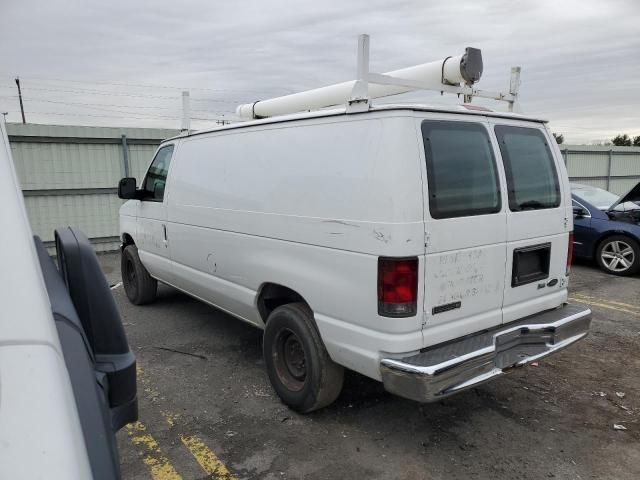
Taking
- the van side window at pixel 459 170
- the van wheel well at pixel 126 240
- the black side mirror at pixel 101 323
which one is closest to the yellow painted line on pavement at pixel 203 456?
the black side mirror at pixel 101 323

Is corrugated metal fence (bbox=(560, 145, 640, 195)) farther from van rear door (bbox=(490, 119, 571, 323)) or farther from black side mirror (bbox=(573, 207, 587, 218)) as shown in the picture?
van rear door (bbox=(490, 119, 571, 323))

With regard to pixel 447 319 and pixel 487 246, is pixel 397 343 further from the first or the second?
pixel 487 246

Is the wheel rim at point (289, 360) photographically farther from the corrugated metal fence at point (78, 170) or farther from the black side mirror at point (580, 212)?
→ the corrugated metal fence at point (78, 170)

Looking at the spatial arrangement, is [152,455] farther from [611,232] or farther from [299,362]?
[611,232]

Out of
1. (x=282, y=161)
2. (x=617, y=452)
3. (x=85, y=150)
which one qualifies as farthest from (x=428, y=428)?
(x=85, y=150)

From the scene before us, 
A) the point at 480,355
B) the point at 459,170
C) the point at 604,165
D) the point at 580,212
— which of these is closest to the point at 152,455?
the point at 480,355

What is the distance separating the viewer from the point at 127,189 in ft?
19.2

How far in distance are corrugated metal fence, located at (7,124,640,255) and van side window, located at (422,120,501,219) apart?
30.5 ft

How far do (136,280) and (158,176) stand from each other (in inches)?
63.5

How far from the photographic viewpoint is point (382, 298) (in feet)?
9.73

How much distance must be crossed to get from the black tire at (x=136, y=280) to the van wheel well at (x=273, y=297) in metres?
2.86

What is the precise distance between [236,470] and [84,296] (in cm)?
176

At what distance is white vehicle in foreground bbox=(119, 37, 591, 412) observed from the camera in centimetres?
297

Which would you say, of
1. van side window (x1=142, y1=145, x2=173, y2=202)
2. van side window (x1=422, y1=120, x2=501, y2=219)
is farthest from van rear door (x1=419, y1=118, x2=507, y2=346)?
van side window (x1=142, y1=145, x2=173, y2=202)
